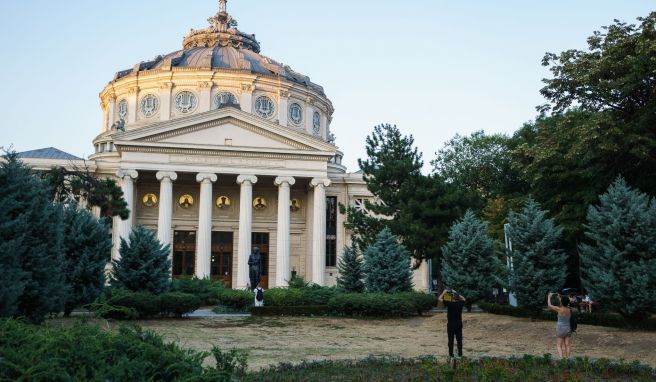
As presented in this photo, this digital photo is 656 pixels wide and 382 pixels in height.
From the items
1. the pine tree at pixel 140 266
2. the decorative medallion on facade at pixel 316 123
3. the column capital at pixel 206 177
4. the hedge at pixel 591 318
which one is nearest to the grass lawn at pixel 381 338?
the hedge at pixel 591 318

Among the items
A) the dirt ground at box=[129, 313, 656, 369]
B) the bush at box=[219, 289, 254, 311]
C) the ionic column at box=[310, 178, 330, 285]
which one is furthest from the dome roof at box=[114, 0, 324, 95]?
the dirt ground at box=[129, 313, 656, 369]

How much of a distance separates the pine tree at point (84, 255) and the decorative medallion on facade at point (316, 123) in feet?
125

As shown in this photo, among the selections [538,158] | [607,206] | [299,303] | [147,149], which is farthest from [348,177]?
[607,206]

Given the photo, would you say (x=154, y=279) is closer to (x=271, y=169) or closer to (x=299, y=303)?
(x=299, y=303)

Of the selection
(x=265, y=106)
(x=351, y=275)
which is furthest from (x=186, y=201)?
(x=351, y=275)

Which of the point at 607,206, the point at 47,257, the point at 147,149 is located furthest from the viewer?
the point at 147,149

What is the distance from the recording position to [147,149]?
45.1 meters

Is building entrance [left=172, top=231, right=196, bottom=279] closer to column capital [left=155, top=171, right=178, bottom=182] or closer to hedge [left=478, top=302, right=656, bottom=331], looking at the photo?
column capital [left=155, top=171, right=178, bottom=182]

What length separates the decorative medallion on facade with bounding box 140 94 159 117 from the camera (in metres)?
57.6

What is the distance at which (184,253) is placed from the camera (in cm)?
4969

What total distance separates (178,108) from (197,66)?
4240mm

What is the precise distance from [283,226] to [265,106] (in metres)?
15.7

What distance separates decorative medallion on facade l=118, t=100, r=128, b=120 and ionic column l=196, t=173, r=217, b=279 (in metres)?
18.0

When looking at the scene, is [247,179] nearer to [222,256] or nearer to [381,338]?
[222,256]
